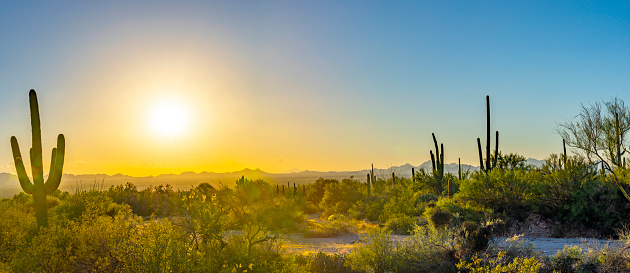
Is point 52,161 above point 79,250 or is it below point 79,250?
above

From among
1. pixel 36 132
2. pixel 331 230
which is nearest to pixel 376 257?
pixel 331 230

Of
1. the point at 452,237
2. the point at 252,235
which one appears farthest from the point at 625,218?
the point at 252,235

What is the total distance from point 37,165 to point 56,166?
26.4 inches

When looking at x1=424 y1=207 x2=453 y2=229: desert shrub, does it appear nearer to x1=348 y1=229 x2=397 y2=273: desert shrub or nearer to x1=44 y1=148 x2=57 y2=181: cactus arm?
x1=348 y1=229 x2=397 y2=273: desert shrub

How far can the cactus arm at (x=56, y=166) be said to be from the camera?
13750 millimetres

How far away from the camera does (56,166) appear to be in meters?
14.0

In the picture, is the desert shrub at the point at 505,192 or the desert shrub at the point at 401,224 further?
the desert shrub at the point at 401,224

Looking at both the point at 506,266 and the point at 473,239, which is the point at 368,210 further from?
the point at 506,266

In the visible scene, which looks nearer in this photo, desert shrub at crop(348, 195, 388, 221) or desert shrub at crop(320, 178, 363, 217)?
desert shrub at crop(348, 195, 388, 221)

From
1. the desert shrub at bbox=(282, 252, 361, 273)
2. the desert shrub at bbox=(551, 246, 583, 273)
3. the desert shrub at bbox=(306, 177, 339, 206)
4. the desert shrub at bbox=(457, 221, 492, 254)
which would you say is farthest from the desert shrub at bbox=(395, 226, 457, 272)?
the desert shrub at bbox=(306, 177, 339, 206)

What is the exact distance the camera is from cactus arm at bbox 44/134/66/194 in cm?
1375

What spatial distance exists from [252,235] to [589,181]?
13.6 m

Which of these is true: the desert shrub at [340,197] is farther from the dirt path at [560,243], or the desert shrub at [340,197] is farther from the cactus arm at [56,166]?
the cactus arm at [56,166]

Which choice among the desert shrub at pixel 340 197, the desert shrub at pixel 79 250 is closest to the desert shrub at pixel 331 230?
the desert shrub at pixel 340 197
